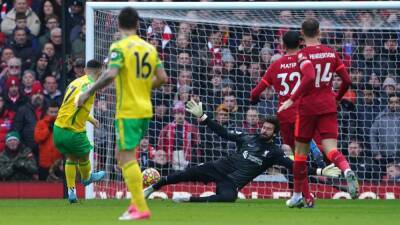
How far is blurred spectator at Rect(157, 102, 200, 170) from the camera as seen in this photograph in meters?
18.5

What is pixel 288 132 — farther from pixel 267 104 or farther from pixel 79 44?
pixel 79 44

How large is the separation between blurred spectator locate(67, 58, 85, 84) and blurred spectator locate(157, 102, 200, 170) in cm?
162

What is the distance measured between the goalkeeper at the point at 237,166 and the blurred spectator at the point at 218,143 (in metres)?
1.97

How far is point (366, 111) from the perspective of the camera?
1881 centimetres

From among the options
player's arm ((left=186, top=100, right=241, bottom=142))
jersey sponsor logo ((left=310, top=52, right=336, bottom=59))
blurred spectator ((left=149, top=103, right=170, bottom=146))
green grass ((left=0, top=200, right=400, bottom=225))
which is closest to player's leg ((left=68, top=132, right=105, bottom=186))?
green grass ((left=0, top=200, right=400, bottom=225))

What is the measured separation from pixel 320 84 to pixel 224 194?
11.1ft

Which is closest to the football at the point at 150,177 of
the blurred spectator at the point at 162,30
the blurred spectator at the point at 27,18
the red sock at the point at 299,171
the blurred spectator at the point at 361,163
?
the blurred spectator at the point at 162,30

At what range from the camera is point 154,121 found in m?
18.9

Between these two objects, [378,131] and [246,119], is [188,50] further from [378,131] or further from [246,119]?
[378,131]

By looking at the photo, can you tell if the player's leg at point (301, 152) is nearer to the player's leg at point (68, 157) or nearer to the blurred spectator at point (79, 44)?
the player's leg at point (68, 157)

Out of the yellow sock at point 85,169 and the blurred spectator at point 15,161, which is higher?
the blurred spectator at point 15,161

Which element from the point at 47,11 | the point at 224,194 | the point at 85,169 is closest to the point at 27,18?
the point at 47,11

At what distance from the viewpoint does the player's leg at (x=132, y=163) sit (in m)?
10.9

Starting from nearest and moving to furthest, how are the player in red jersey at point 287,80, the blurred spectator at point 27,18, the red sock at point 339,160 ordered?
1. the red sock at point 339,160
2. the player in red jersey at point 287,80
3. the blurred spectator at point 27,18
